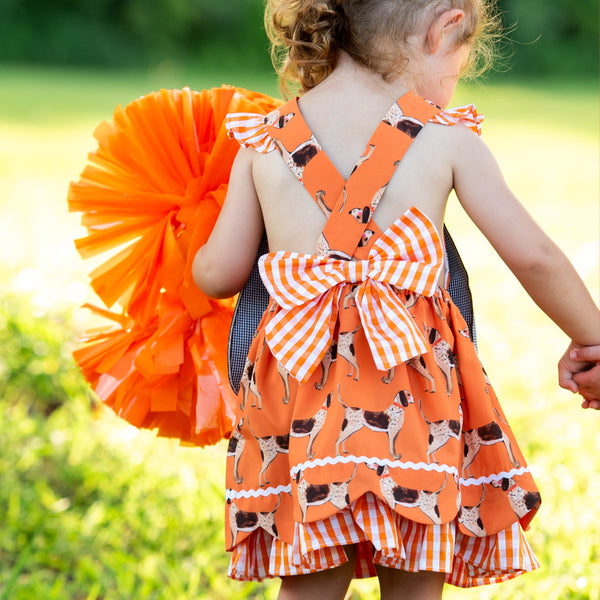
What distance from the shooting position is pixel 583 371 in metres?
1.75

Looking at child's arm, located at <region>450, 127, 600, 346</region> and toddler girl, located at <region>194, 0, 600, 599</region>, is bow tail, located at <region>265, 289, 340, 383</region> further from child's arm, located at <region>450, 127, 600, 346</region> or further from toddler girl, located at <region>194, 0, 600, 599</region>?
child's arm, located at <region>450, 127, 600, 346</region>

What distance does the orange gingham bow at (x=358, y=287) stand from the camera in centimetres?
145

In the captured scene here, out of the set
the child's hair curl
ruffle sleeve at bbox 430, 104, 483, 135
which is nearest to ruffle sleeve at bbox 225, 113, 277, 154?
the child's hair curl

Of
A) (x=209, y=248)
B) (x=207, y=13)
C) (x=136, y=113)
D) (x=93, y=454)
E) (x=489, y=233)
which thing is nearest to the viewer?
(x=489, y=233)

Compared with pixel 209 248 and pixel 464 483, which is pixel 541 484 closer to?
pixel 464 483

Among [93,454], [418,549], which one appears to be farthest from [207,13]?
[418,549]

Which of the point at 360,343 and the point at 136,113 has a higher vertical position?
the point at 136,113

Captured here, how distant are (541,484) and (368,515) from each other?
4.23 feet

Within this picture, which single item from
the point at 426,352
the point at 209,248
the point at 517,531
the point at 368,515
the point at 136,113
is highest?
the point at 136,113

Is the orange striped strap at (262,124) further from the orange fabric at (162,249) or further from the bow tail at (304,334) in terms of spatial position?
the bow tail at (304,334)

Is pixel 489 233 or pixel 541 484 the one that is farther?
pixel 541 484

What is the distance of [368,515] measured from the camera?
1396 millimetres

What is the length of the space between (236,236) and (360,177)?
0.94ft

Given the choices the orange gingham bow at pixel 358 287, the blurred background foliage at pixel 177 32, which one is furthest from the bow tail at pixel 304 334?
the blurred background foliage at pixel 177 32
